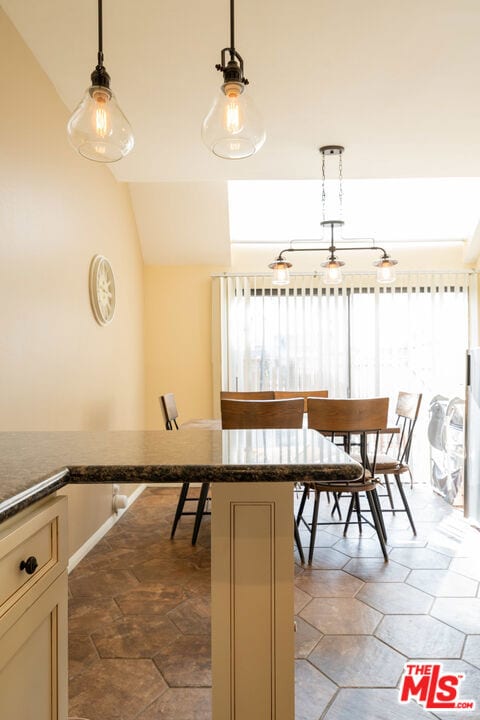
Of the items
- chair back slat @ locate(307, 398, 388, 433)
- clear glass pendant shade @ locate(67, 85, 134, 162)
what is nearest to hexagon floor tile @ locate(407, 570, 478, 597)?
chair back slat @ locate(307, 398, 388, 433)

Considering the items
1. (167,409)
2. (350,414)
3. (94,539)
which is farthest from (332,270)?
(94,539)

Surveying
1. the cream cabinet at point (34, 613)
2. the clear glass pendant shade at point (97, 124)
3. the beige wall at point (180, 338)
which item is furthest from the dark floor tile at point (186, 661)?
the beige wall at point (180, 338)

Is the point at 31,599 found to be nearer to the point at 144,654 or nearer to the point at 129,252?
the point at 144,654

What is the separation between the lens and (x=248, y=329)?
4.69 metres

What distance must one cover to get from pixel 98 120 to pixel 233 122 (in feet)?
1.07

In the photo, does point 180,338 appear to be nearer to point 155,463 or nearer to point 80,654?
point 80,654

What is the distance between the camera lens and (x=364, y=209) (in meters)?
4.38

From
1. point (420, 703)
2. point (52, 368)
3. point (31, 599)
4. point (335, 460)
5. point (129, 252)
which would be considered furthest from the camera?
point (129, 252)

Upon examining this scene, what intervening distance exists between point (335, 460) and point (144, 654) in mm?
1378

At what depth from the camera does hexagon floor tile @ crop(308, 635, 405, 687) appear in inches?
65.7

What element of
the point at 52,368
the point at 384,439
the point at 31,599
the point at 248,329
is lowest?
the point at 384,439

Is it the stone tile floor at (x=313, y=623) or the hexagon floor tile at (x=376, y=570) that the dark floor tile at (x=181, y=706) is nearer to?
the stone tile floor at (x=313, y=623)

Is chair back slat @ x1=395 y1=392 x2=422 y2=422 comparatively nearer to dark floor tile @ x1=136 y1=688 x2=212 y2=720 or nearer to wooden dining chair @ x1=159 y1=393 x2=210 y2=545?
wooden dining chair @ x1=159 y1=393 x2=210 y2=545

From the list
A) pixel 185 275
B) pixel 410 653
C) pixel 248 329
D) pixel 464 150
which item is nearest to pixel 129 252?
pixel 185 275
